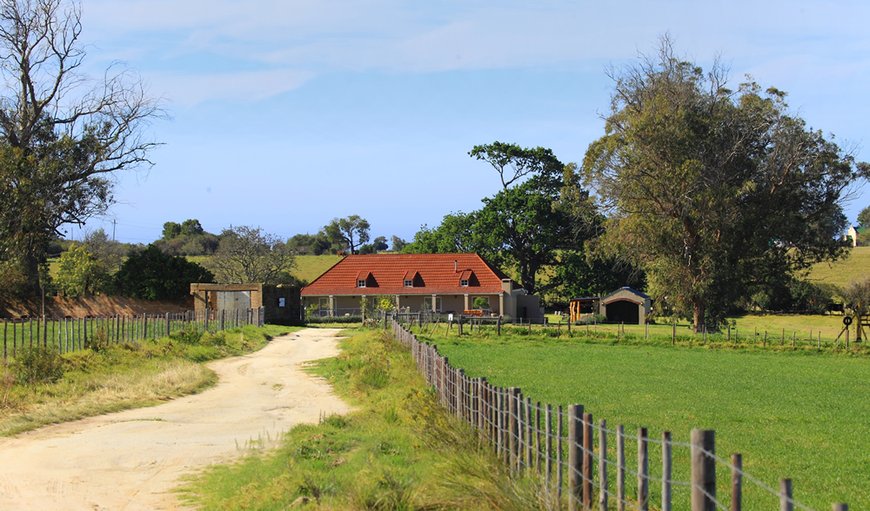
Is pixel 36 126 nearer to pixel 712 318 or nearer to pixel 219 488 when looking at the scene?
pixel 712 318

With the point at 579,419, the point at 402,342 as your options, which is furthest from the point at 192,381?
the point at 579,419

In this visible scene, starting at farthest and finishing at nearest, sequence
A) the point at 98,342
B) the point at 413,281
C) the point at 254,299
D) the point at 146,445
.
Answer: the point at 413,281, the point at 254,299, the point at 98,342, the point at 146,445

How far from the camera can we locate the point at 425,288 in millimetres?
77312

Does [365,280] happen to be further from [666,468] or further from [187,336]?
[666,468]

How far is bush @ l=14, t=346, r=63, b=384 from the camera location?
22.9m

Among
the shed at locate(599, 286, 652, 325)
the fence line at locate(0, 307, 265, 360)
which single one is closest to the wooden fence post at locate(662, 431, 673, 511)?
the fence line at locate(0, 307, 265, 360)

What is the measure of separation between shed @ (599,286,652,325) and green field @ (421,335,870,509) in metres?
32.2

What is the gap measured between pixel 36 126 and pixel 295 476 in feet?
176

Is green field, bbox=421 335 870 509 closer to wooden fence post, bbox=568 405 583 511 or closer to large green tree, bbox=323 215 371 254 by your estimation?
wooden fence post, bbox=568 405 583 511

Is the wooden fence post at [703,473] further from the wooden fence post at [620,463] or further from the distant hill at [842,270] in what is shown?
the distant hill at [842,270]

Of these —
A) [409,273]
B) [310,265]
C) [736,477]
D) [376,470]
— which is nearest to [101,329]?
[376,470]

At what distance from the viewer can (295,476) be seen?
36.3 feet

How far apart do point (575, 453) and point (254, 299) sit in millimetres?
55582

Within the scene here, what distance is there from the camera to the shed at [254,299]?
6066cm
